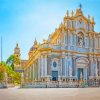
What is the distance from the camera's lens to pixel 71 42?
48688 millimetres

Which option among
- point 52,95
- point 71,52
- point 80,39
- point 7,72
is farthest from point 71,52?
point 52,95

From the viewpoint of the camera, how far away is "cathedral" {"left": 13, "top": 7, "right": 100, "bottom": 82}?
45219 mm

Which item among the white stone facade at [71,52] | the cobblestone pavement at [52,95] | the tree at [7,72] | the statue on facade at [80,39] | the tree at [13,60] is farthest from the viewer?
the tree at [13,60]

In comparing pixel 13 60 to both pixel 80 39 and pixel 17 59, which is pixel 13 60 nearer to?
pixel 17 59

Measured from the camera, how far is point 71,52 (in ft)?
157

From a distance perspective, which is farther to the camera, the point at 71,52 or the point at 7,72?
the point at 7,72

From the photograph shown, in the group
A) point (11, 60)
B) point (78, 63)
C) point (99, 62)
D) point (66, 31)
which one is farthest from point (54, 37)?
point (11, 60)

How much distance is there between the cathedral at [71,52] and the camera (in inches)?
1780

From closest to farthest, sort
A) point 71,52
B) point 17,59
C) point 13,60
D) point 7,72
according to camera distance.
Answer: point 71,52 → point 7,72 → point 13,60 → point 17,59

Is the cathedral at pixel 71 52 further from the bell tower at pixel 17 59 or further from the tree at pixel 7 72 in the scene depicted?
the bell tower at pixel 17 59

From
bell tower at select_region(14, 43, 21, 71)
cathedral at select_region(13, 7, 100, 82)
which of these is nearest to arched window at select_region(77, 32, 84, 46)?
cathedral at select_region(13, 7, 100, 82)

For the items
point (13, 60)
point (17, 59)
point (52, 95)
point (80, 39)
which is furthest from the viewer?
point (17, 59)

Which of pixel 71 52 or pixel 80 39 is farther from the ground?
pixel 80 39

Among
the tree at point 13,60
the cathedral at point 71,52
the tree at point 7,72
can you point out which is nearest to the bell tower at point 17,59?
the tree at point 13,60
